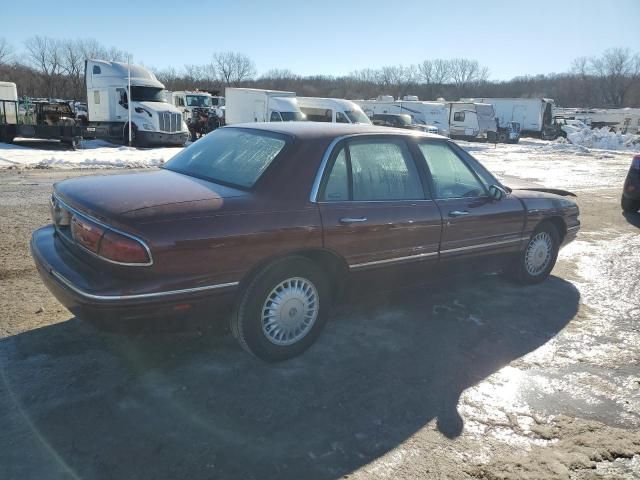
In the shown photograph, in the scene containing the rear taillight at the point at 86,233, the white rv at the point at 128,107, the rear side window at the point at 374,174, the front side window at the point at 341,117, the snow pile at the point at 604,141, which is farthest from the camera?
the snow pile at the point at 604,141

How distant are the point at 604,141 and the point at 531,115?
6831mm

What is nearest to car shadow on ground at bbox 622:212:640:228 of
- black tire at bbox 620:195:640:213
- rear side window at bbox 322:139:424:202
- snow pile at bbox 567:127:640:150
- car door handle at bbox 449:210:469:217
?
black tire at bbox 620:195:640:213

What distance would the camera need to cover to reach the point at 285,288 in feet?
11.2

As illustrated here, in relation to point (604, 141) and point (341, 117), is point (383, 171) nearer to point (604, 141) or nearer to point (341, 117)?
point (341, 117)

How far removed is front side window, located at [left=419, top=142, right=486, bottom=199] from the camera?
4234 mm

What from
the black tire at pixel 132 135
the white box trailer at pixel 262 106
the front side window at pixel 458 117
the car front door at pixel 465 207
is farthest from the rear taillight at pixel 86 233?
the front side window at pixel 458 117

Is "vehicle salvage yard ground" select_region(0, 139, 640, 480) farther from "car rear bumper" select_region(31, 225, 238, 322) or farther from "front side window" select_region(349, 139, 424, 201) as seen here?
"front side window" select_region(349, 139, 424, 201)

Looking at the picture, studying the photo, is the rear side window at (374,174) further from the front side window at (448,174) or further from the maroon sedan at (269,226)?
the front side window at (448,174)

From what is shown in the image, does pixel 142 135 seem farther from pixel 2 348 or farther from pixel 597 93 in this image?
pixel 597 93

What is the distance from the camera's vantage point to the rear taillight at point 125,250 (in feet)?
9.12

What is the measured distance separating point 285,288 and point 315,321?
1.28 ft

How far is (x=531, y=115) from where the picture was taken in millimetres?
43906

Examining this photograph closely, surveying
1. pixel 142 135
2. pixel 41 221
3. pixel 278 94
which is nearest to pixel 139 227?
pixel 41 221

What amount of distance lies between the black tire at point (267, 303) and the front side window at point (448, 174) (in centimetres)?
135
